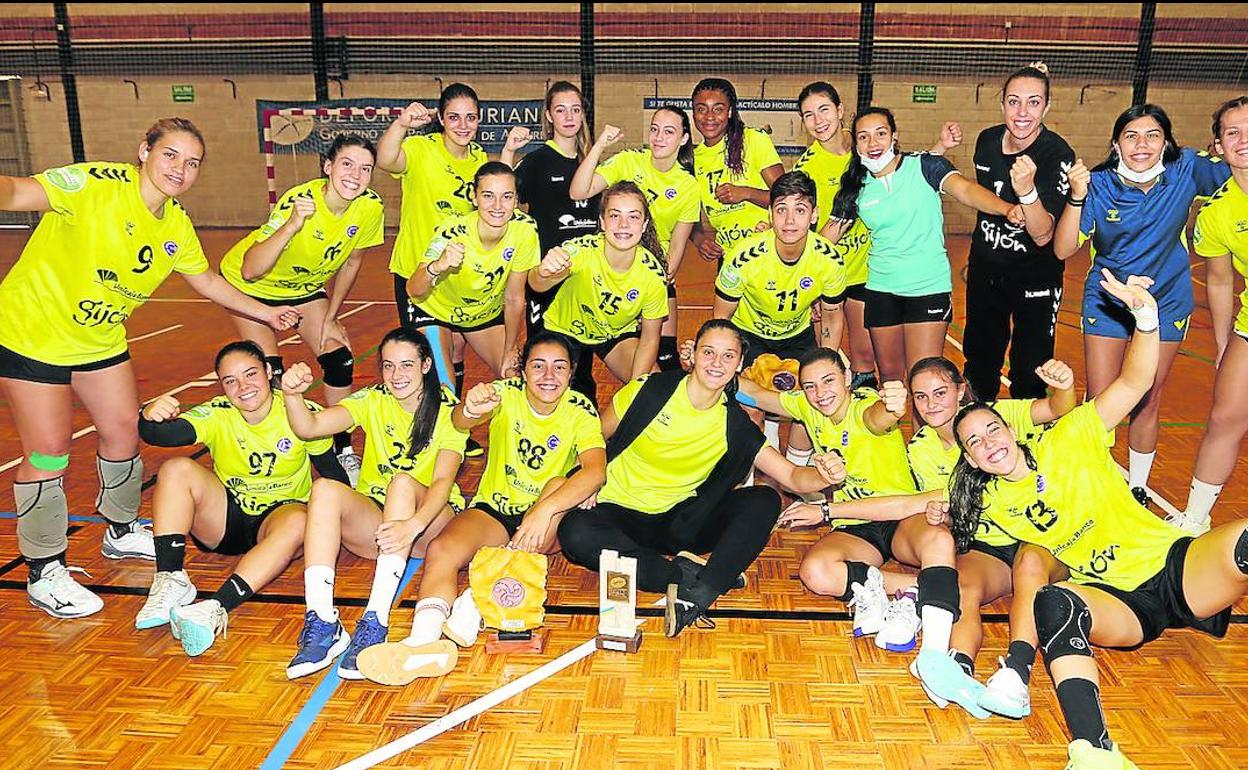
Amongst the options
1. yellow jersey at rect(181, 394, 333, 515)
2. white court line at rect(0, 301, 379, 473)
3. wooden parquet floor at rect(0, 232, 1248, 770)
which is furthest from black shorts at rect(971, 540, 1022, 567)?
white court line at rect(0, 301, 379, 473)

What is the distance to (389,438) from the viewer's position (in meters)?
4.30

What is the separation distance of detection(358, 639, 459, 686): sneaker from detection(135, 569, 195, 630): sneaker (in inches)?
36.0

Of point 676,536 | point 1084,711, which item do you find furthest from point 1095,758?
point 676,536

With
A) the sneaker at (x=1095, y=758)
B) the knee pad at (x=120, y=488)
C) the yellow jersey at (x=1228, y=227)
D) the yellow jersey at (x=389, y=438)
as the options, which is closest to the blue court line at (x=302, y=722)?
the yellow jersey at (x=389, y=438)

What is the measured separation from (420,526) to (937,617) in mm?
2053

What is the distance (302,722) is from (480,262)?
8.17 ft

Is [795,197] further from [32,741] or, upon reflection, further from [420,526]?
[32,741]

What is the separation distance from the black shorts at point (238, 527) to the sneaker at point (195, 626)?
52 cm

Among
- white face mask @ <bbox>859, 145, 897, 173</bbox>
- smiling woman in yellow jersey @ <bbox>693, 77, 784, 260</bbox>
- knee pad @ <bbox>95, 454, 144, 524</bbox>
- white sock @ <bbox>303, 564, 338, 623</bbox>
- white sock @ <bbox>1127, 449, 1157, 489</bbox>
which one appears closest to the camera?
white sock @ <bbox>303, 564, 338, 623</bbox>

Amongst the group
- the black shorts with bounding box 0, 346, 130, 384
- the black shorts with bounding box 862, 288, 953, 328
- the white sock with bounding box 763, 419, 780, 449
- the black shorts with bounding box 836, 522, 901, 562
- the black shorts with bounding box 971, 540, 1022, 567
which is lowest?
the black shorts with bounding box 836, 522, 901, 562

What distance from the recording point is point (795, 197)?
15.5ft

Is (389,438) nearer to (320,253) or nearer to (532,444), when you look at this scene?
(532,444)

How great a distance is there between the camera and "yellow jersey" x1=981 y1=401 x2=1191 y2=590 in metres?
3.59

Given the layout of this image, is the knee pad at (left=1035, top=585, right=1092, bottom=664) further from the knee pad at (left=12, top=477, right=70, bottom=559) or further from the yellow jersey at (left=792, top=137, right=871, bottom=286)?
the knee pad at (left=12, top=477, right=70, bottom=559)
